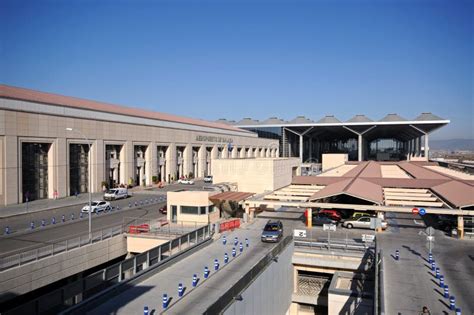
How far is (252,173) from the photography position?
4328 cm

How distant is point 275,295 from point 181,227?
11.8 metres

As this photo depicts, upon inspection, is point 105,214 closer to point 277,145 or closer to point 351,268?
point 351,268

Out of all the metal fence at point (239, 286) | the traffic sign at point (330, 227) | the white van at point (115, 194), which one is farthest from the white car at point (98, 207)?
the metal fence at point (239, 286)

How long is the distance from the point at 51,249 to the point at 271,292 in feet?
41.8

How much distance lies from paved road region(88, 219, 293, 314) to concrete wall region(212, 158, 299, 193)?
18168 mm

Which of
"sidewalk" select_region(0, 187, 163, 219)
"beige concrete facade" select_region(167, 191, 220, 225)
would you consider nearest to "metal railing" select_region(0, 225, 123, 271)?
"beige concrete facade" select_region(167, 191, 220, 225)

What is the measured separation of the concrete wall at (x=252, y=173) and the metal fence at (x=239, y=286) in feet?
67.1

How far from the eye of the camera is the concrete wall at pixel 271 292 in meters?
16.4

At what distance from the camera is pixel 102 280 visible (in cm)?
1652

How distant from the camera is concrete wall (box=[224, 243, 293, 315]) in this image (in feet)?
53.9

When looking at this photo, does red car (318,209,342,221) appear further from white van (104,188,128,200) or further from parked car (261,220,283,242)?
white van (104,188,128,200)

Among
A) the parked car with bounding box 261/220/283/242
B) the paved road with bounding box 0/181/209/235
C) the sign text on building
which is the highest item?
the sign text on building

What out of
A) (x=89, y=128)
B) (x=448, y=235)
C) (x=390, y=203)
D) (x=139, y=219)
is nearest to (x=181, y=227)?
(x=139, y=219)

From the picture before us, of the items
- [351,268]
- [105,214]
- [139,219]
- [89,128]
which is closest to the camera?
[351,268]
